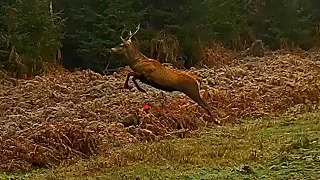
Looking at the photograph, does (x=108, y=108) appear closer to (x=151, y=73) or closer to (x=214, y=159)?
(x=151, y=73)

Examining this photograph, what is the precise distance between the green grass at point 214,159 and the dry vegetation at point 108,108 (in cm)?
44

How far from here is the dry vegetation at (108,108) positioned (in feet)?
32.1

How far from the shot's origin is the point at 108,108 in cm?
1323

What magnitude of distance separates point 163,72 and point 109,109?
1562mm

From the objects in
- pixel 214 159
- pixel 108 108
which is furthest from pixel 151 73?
pixel 214 159

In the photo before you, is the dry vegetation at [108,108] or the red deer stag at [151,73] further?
the red deer stag at [151,73]

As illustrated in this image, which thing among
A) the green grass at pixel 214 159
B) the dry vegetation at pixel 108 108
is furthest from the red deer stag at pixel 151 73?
the green grass at pixel 214 159

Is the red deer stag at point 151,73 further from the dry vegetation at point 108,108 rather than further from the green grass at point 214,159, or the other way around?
the green grass at point 214,159

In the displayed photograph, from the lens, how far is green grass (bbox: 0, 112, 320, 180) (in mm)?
7902

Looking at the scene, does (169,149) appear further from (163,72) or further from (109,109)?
(109,109)

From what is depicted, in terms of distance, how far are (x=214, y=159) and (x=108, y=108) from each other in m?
4.53

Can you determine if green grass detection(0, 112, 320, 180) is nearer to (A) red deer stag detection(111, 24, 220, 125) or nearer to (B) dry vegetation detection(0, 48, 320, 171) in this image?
(B) dry vegetation detection(0, 48, 320, 171)

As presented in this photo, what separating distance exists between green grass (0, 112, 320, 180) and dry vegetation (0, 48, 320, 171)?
0.44 meters

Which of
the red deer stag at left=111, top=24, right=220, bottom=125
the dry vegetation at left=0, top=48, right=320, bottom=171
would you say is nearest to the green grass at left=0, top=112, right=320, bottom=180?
the dry vegetation at left=0, top=48, right=320, bottom=171
